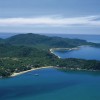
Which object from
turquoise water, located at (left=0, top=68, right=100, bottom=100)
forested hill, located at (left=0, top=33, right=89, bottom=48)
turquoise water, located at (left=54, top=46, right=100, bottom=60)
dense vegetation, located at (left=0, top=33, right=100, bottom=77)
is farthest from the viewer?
forested hill, located at (left=0, top=33, right=89, bottom=48)

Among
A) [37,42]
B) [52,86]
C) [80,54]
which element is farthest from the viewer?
[37,42]

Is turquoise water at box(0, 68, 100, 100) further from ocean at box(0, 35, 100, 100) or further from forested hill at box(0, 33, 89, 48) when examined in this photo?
forested hill at box(0, 33, 89, 48)

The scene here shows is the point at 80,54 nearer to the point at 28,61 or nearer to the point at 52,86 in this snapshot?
the point at 28,61

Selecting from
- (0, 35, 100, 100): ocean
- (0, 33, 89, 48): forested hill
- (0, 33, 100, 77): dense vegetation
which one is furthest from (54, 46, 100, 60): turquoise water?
(0, 35, 100, 100): ocean

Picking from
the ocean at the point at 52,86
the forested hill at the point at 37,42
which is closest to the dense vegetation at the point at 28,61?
the ocean at the point at 52,86

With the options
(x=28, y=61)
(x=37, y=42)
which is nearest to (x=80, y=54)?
(x=37, y=42)

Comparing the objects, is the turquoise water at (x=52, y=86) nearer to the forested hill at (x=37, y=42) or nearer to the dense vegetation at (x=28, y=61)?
Result: the dense vegetation at (x=28, y=61)

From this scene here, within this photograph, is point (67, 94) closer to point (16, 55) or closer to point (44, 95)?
point (44, 95)

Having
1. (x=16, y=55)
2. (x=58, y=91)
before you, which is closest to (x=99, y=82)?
(x=58, y=91)
